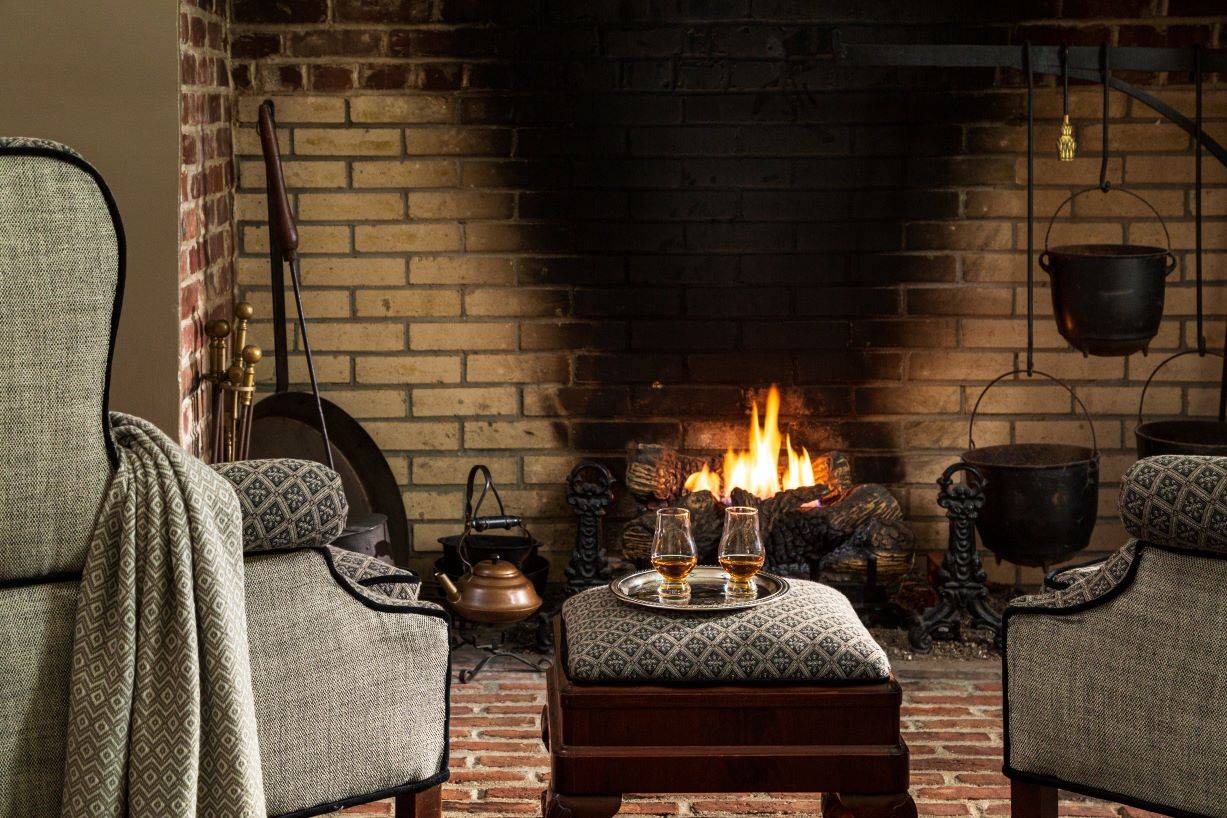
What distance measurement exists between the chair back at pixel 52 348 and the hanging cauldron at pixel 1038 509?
7.77 feet

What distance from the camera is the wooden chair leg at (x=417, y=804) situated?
2.26 meters

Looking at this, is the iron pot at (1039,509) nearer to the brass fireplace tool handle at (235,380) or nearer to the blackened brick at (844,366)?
the blackened brick at (844,366)

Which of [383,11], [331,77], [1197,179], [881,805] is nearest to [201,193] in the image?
[331,77]

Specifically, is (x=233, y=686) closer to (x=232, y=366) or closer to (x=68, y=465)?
(x=68, y=465)

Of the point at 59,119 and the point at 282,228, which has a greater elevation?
Answer: the point at 59,119

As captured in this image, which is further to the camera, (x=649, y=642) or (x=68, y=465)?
(x=649, y=642)

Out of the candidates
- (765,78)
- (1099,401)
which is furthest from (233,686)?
(1099,401)

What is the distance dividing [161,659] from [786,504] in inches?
84.9

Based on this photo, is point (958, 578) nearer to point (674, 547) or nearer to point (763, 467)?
point (763, 467)

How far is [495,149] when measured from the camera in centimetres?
389

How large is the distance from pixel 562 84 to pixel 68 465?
2.33 metres

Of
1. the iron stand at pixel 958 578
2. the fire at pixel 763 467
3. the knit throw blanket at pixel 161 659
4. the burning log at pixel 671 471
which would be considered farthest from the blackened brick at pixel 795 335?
the knit throw blanket at pixel 161 659

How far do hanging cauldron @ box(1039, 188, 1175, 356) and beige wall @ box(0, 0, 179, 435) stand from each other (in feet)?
6.92

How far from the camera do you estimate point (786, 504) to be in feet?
12.3
